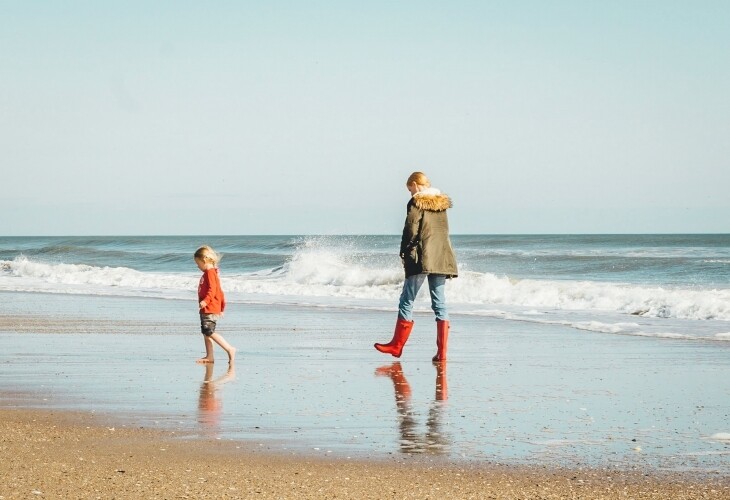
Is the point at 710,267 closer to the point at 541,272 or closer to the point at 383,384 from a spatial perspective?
the point at 541,272

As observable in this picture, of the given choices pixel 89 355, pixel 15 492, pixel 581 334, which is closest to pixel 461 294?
pixel 581 334

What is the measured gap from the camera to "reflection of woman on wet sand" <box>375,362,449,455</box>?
5.41m

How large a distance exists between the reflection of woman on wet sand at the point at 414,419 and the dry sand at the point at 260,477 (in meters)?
0.35

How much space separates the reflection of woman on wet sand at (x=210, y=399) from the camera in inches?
241

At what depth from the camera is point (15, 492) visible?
428 cm

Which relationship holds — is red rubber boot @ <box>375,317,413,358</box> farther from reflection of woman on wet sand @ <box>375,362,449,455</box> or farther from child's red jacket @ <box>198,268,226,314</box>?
child's red jacket @ <box>198,268,226,314</box>

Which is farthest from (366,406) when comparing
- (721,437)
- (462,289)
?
(462,289)

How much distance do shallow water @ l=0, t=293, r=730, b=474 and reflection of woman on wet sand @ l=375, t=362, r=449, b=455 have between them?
18mm

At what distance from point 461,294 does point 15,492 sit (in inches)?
652

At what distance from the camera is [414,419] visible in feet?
20.6

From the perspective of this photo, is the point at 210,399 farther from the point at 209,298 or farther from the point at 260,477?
the point at 209,298

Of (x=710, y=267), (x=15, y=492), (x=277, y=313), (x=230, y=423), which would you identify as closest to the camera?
(x=15, y=492)

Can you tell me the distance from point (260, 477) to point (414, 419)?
5.92ft

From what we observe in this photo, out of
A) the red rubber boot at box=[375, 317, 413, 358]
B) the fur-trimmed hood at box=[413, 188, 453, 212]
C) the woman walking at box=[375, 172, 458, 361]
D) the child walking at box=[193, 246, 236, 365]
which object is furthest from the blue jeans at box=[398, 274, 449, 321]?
the child walking at box=[193, 246, 236, 365]
